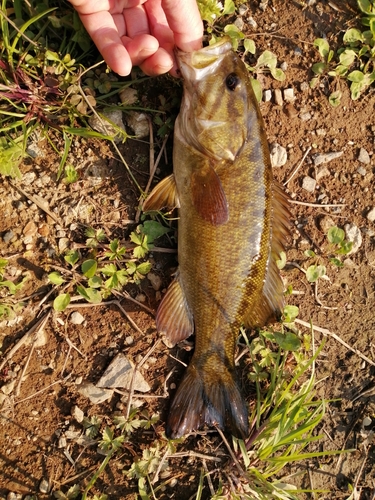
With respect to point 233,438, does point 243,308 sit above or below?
above

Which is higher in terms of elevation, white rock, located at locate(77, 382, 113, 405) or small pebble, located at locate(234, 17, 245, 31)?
small pebble, located at locate(234, 17, 245, 31)

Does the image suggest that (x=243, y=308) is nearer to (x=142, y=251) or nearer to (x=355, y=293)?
(x=142, y=251)

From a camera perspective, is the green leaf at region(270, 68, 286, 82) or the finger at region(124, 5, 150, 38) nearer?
the finger at region(124, 5, 150, 38)

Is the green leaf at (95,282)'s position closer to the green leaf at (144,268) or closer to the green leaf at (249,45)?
the green leaf at (144,268)

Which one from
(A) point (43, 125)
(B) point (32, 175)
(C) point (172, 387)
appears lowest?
(C) point (172, 387)

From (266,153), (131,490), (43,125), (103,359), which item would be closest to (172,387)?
(103,359)

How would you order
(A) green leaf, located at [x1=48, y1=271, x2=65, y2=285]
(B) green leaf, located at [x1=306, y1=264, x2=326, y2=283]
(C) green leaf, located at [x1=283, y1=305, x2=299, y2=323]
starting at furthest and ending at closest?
(B) green leaf, located at [x1=306, y1=264, x2=326, y2=283] < (C) green leaf, located at [x1=283, y1=305, x2=299, y2=323] < (A) green leaf, located at [x1=48, y1=271, x2=65, y2=285]

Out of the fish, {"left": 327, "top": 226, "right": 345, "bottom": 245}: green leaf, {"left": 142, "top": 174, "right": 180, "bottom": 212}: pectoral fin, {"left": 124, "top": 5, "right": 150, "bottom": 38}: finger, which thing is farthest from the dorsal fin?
{"left": 124, "top": 5, "right": 150, "bottom": 38}: finger

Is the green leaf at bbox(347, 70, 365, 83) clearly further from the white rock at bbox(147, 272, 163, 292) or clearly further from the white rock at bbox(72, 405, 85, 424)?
the white rock at bbox(72, 405, 85, 424)
